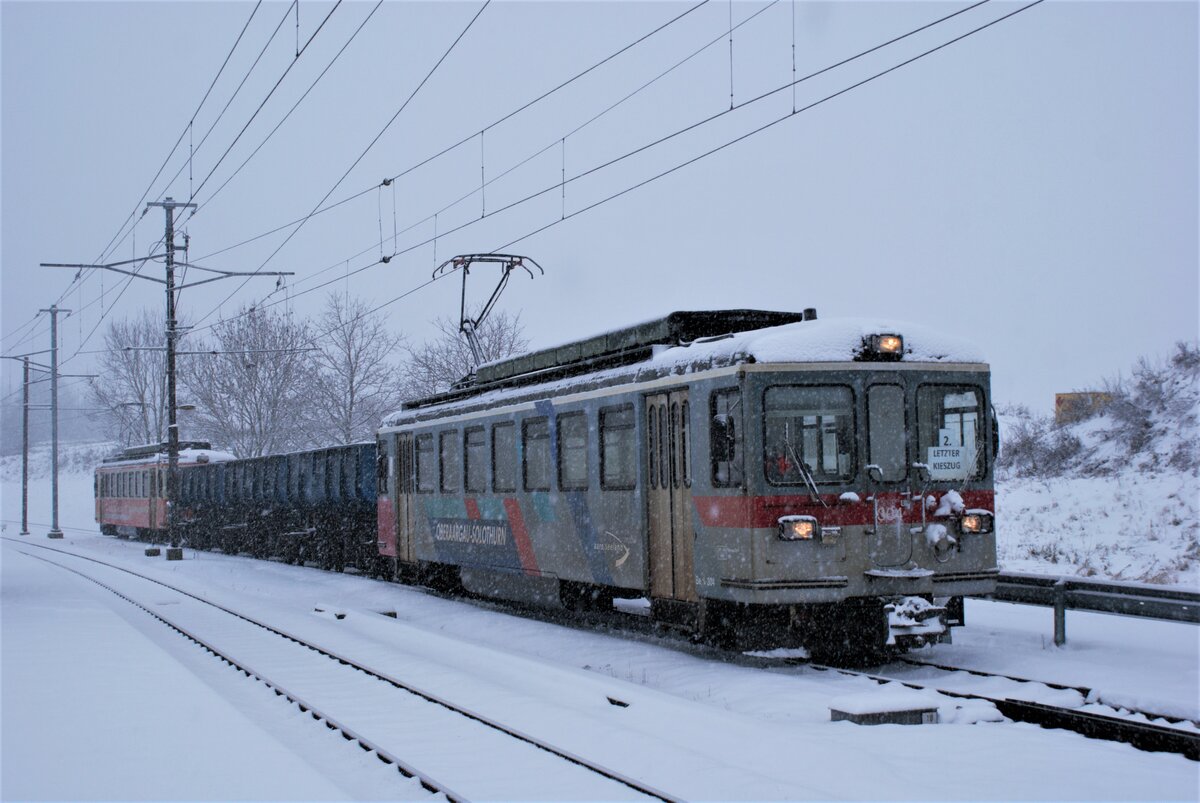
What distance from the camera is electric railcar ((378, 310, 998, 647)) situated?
34.7ft

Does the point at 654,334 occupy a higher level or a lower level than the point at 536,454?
higher

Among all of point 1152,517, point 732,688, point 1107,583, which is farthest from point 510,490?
point 1152,517

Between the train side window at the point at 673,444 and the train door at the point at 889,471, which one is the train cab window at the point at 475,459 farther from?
the train door at the point at 889,471

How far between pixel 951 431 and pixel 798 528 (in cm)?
188

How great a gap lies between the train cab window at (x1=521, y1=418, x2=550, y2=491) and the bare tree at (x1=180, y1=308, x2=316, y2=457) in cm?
3796

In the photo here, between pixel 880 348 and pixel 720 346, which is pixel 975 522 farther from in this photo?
pixel 720 346

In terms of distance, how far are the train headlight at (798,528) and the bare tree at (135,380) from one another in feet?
193

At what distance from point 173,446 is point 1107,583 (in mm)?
24570

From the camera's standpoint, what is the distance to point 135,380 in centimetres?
6931

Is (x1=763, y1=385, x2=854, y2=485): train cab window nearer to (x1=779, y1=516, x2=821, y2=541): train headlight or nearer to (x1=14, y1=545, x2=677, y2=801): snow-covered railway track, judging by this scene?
(x1=779, y1=516, x2=821, y2=541): train headlight

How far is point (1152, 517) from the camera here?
72.0 feet

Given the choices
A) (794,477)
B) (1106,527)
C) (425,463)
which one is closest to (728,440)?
(794,477)

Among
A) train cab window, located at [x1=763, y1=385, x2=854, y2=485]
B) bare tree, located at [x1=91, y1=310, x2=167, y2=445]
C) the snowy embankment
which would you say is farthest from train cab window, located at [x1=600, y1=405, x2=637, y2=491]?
bare tree, located at [x1=91, y1=310, x2=167, y2=445]

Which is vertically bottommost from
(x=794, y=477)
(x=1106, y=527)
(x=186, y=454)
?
(x=1106, y=527)
